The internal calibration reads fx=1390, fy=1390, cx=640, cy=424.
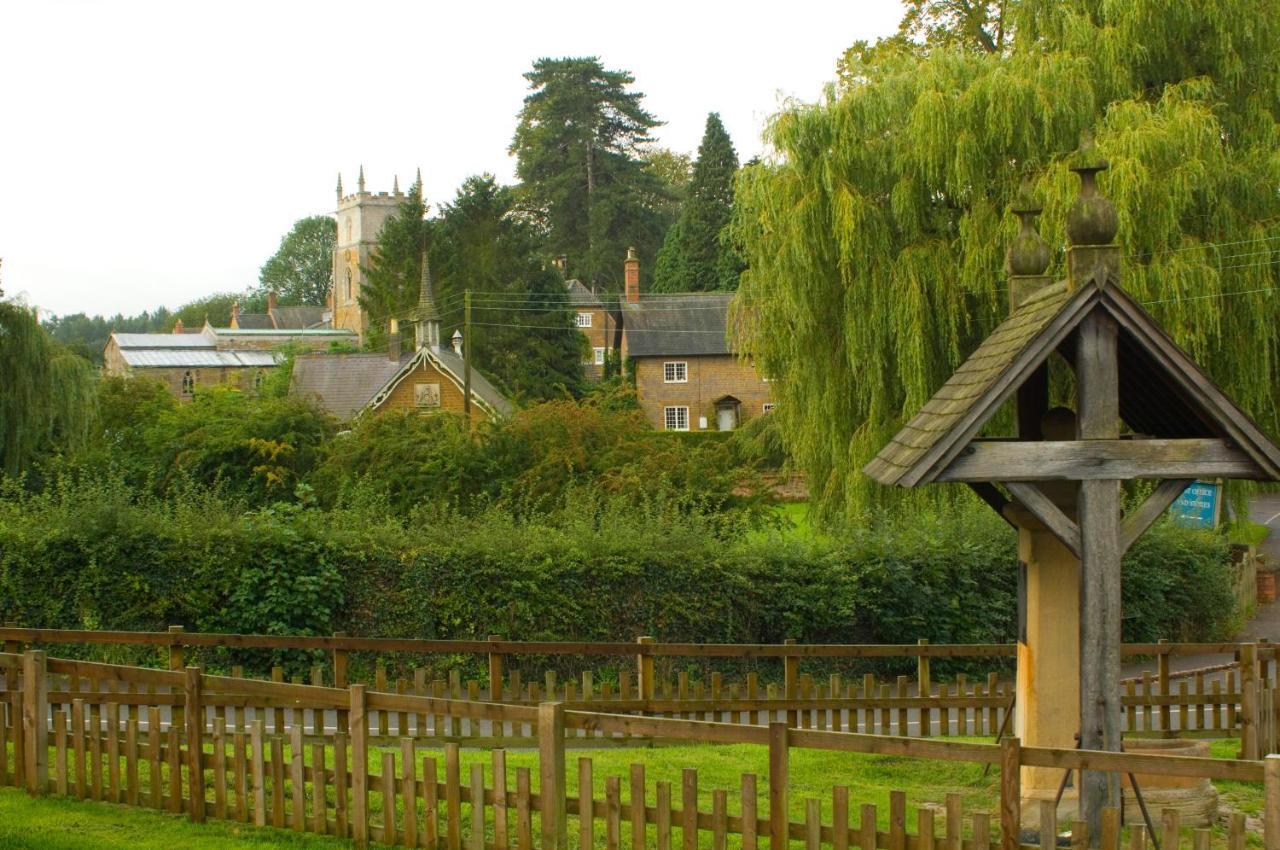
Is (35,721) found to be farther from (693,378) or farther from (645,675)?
(693,378)

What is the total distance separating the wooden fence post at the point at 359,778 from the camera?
8.60 metres

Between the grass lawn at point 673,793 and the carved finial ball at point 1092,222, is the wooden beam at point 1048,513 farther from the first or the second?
the grass lawn at point 673,793

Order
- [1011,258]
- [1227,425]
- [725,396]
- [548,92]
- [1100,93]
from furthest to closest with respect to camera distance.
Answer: [548,92]
[725,396]
[1100,93]
[1011,258]
[1227,425]

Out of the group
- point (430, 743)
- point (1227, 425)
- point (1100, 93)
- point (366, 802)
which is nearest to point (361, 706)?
point (366, 802)

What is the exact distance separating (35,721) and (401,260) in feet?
242

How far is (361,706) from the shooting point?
28.8 ft

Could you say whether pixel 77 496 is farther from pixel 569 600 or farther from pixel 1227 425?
pixel 1227 425

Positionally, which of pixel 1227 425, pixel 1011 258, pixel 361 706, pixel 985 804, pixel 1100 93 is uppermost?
pixel 1100 93

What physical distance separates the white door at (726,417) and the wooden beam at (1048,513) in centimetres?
6726

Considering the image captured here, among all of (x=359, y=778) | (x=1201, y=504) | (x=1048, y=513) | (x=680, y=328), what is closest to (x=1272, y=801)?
(x=1048, y=513)

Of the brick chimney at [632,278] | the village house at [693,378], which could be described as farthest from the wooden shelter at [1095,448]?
the brick chimney at [632,278]

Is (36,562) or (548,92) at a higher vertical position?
(548,92)

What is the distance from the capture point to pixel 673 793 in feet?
37.8

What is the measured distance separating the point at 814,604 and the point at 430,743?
27.8 ft
